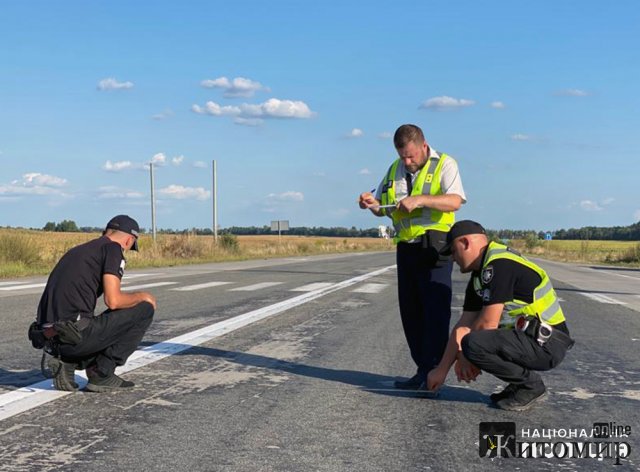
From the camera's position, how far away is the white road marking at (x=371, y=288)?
14988 mm

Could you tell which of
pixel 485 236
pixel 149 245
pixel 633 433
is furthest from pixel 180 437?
pixel 149 245

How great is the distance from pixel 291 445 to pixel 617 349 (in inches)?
198

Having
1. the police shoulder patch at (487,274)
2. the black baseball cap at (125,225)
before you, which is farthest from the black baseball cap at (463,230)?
the black baseball cap at (125,225)

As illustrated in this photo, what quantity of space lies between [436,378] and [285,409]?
105cm

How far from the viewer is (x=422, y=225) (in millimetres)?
4996

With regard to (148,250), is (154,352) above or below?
below

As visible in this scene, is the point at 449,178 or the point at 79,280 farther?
the point at 449,178

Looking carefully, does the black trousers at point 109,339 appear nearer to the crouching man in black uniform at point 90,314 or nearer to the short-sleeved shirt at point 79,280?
the crouching man in black uniform at point 90,314

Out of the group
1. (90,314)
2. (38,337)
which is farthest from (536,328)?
(38,337)

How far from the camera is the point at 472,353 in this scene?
14.5 ft

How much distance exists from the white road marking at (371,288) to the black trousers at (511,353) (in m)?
10.3

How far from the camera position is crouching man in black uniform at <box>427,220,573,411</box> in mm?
4402

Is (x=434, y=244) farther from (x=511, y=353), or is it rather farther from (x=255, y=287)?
(x=255, y=287)

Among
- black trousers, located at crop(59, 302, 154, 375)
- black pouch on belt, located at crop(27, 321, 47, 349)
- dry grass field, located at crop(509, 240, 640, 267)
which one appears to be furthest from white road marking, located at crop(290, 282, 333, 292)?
dry grass field, located at crop(509, 240, 640, 267)
